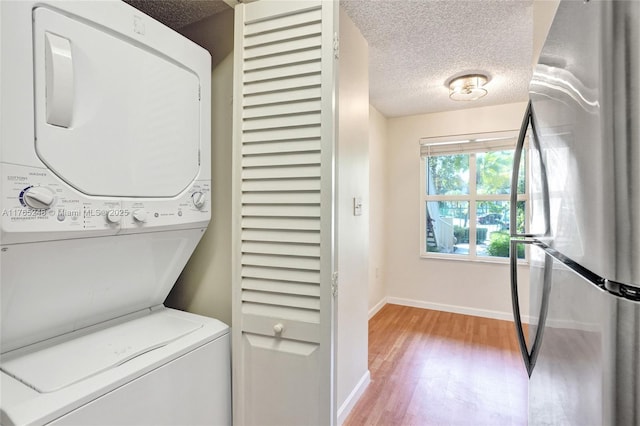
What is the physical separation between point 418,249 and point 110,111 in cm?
351

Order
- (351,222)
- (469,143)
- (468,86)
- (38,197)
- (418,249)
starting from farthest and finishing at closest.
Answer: (418,249) < (469,143) < (468,86) < (351,222) < (38,197)

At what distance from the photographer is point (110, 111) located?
0.83m

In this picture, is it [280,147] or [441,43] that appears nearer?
[280,147]

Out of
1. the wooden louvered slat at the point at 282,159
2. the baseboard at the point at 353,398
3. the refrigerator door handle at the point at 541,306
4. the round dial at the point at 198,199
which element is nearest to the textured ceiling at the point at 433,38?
the wooden louvered slat at the point at 282,159

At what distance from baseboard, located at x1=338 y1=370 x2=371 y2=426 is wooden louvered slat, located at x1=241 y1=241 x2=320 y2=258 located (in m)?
1.23

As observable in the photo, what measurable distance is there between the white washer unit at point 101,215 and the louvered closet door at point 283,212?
0.44 ft

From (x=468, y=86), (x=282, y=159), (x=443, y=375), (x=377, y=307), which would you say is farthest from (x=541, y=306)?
(x=377, y=307)

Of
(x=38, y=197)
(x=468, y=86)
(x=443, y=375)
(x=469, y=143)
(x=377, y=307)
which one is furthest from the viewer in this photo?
(x=377, y=307)

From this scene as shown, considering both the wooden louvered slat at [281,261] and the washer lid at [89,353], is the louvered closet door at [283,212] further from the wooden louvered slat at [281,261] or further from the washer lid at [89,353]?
the washer lid at [89,353]

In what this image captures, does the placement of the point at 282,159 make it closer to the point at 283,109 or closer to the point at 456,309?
the point at 283,109

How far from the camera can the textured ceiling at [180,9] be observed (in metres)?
1.21

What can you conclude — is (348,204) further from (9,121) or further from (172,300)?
(9,121)

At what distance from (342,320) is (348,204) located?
690mm

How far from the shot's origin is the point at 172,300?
1.39 meters
